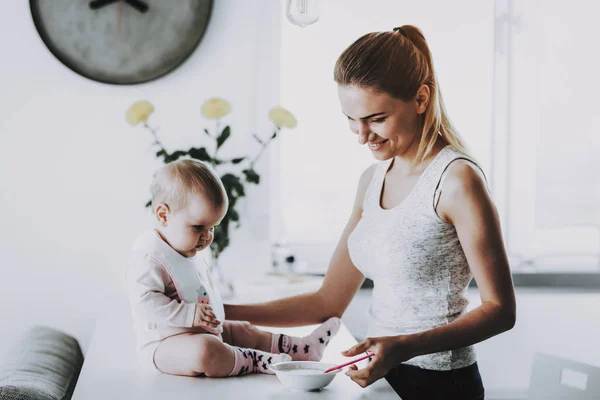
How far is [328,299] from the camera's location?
186 centimetres

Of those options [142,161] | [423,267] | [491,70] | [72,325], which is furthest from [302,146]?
[423,267]

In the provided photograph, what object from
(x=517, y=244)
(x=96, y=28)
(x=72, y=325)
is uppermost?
(x=96, y=28)

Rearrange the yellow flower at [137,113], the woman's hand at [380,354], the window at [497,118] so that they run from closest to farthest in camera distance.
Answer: the woman's hand at [380,354] → the yellow flower at [137,113] → the window at [497,118]

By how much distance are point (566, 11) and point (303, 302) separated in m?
1.98

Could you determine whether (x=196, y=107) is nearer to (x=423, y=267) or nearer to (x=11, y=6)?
(x=11, y=6)

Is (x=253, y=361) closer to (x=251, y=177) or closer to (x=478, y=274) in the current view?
(x=478, y=274)

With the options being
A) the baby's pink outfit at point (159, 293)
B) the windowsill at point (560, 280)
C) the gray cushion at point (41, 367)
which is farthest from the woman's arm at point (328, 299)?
the windowsill at point (560, 280)

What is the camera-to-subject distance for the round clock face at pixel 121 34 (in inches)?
104

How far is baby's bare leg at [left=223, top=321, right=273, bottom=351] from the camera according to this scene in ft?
5.51

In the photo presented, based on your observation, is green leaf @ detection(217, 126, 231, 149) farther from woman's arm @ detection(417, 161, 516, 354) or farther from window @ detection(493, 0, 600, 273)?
woman's arm @ detection(417, 161, 516, 354)

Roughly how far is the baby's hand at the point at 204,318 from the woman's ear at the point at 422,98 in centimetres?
62

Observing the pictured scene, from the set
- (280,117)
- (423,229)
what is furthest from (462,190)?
(280,117)

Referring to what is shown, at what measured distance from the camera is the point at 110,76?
2688 mm

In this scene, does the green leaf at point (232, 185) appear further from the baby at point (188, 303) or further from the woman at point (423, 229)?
the woman at point (423, 229)
